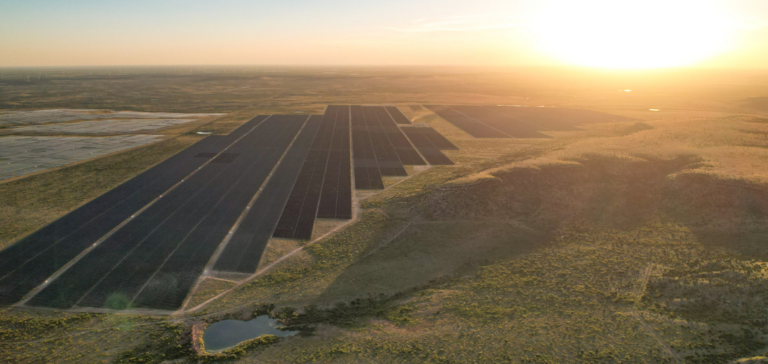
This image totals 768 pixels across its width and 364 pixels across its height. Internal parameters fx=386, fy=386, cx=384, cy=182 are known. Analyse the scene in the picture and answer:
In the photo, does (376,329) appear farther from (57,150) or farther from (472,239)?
(57,150)

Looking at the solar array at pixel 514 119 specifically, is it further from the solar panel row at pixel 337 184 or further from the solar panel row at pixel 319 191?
the solar panel row at pixel 319 191

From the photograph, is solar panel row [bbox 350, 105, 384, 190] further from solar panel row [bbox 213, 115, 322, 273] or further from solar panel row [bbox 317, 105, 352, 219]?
solar panel row [bbox 213, 115, 322, 273]


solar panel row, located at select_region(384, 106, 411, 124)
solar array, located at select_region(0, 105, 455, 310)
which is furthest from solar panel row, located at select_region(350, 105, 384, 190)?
solar panel row, located at select_region(384, 106, 411, 124)

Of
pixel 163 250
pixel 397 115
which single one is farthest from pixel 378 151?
pixel 397 115

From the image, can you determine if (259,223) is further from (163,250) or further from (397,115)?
(397,115)

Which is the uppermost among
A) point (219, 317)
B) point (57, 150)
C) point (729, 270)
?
point (57, 150)

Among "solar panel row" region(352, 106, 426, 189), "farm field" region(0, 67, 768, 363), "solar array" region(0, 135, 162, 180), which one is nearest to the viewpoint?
"farm field" region(0, 67, 768, 363)

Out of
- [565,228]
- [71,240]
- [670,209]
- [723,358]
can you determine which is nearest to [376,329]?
[723,358]
